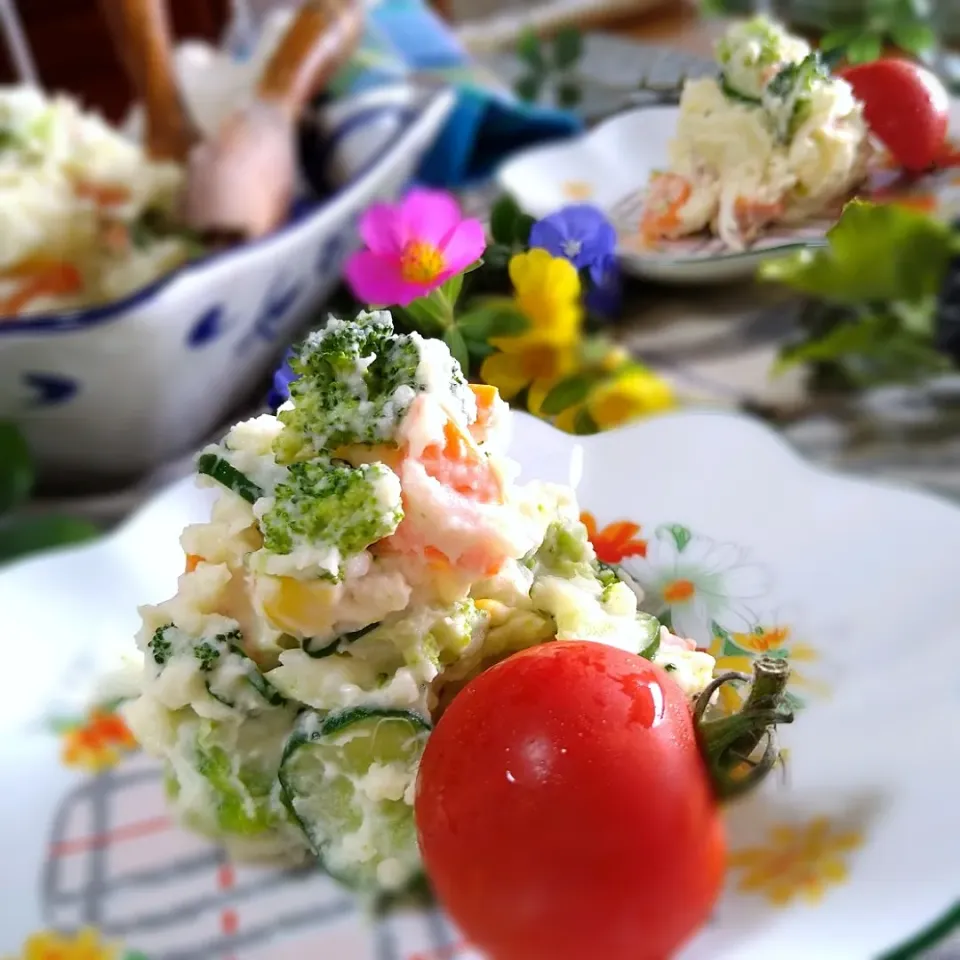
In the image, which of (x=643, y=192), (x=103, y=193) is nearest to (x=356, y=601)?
(x=643, y=192)

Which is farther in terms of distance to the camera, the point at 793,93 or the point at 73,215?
the point at 73,215

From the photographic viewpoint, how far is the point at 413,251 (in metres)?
0.23

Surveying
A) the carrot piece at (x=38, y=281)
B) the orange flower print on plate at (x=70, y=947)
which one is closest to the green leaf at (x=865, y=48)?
the orange flower print on plate at (x=70, y=947)

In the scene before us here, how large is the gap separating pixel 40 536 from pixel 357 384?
0.97 ft

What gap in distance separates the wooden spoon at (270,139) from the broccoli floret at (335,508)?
42 centimetres

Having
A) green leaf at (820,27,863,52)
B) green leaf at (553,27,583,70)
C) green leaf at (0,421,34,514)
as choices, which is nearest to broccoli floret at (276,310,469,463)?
green leaf at (820,27,863,52)

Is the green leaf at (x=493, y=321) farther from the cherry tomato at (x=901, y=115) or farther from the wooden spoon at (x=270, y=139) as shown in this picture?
the wooden spoon at (x=270, y=139)

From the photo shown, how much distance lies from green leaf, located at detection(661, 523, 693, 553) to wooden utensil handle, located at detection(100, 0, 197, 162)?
0.50 meters

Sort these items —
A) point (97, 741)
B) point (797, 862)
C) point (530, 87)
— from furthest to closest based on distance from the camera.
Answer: point (530, 87) → point (97, 741) → point (797, 862)

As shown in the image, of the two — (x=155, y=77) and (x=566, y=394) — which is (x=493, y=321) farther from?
(x=155, y=77)

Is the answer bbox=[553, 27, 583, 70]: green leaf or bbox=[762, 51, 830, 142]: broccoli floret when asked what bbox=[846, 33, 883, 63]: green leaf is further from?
bbox=[553, 27, 583, 70]: green leaf

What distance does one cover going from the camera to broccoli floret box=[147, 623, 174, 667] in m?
0.21

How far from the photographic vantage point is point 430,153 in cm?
69

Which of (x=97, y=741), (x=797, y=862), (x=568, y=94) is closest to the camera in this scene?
(x=797, y=862)
